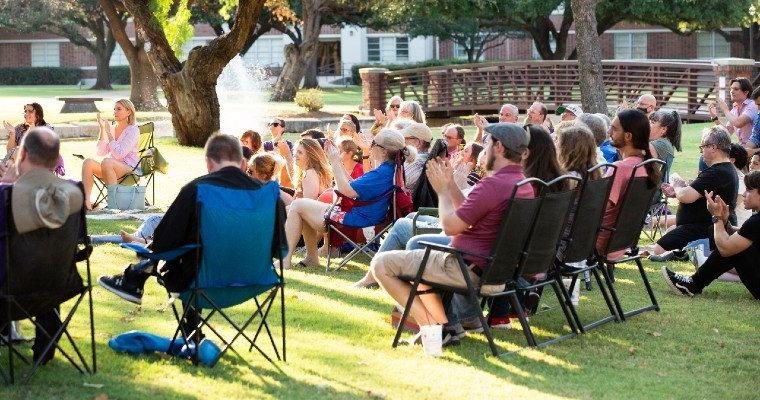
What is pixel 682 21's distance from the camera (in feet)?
138

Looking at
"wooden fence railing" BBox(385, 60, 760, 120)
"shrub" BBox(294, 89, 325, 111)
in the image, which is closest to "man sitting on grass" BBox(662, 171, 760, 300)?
"wooden fence railing" BBox(385, 60, 760, 120)

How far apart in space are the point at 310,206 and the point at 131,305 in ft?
7.19

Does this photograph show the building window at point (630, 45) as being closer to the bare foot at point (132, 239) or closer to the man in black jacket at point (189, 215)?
the bare foot at point (132, 239)

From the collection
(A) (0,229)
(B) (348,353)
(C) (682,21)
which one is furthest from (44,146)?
(C) (682,21)

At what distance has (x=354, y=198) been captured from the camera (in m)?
9.60

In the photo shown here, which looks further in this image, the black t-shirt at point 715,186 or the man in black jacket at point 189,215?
the black t-shirt at point 715,186

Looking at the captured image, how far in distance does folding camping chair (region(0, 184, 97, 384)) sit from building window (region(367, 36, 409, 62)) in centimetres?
→ 6778

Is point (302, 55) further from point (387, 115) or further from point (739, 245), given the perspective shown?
point (739, 245)

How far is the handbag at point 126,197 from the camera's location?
1335 cm

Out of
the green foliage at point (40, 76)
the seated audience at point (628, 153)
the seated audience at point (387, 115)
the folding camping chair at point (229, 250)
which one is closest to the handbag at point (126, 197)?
the seated audience at point (387, 115)

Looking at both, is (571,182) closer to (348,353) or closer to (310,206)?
(348,353)

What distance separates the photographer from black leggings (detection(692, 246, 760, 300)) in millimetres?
8648

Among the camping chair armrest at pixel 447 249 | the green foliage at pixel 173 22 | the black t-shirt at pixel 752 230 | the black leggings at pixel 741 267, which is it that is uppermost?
the green foliage at pixel 173 22

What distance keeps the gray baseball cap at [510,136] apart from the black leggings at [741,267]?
100 inches
